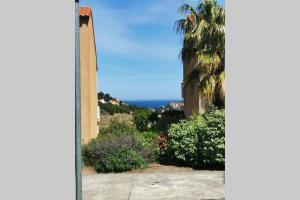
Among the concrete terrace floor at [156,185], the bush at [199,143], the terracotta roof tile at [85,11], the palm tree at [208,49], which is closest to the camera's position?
the concrete terrace floor at [156,185]

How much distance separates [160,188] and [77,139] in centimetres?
515

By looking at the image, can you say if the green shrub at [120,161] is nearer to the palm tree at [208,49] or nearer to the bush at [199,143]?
the bush at [199,143]

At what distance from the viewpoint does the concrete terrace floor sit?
895 centimetres

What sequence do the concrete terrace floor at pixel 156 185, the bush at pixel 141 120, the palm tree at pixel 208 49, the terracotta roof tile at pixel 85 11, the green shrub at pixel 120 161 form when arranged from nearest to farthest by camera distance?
1. the concrete terrace floor at pixel 156 185
2. the green shrub at pixel 120 161
3. the palm tree at pixel 208 49
4. the terracotta roof tile at pixel 85 11
5. the bush at pixel 141 120

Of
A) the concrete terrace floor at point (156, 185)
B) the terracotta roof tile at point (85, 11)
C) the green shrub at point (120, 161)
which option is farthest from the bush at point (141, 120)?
the concrete terrace floor at point (156, 185)

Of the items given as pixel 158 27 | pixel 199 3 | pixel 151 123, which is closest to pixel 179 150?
pixel 199 3

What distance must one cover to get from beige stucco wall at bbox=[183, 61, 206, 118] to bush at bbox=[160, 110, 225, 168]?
11.6 feet

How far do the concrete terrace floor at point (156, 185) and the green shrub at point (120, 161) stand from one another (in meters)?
0.27

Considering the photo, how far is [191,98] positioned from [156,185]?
10.1 metres

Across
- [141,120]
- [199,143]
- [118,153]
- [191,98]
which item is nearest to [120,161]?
[118,153]

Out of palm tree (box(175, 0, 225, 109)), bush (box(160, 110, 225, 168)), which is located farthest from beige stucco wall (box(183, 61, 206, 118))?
bush (box(160, 110, 225, 168))

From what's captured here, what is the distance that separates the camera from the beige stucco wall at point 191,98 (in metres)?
17.9

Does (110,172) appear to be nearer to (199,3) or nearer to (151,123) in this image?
(199,3)

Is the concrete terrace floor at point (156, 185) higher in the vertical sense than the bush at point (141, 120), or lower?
lower
